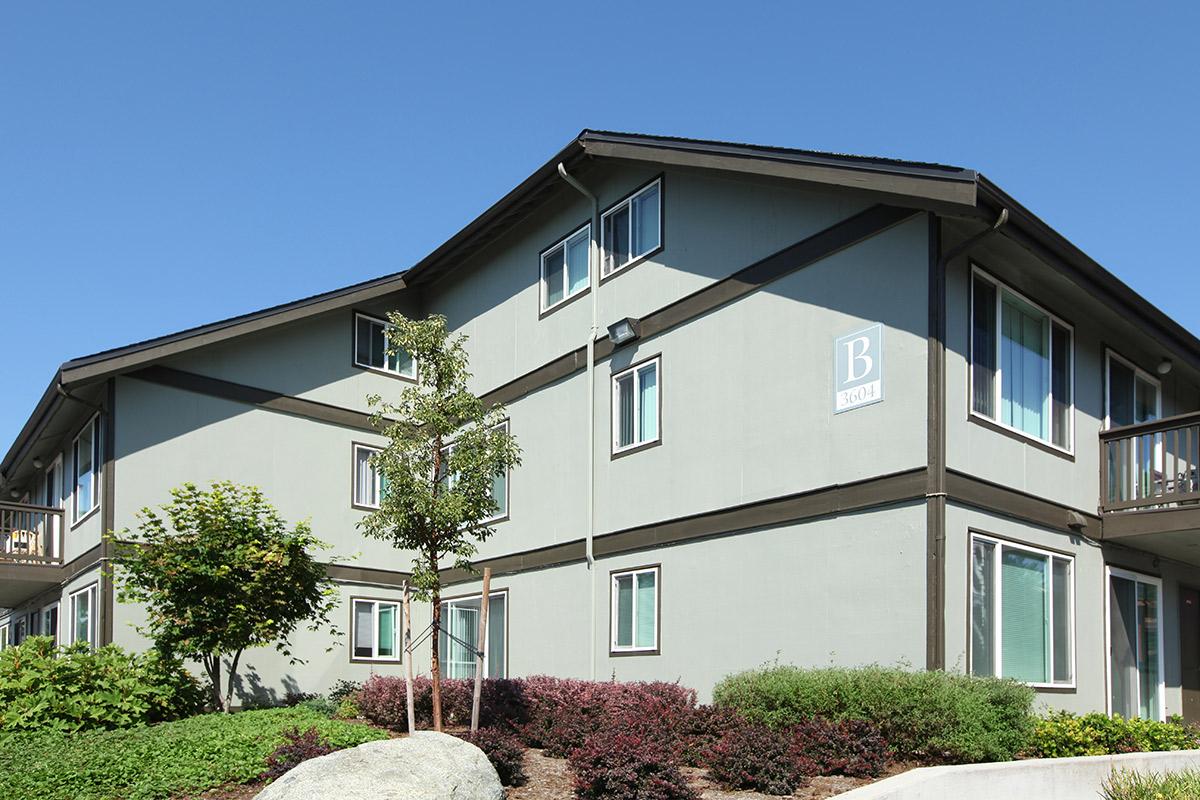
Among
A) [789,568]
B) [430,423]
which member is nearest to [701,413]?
[789,568]

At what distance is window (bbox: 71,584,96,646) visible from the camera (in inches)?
759

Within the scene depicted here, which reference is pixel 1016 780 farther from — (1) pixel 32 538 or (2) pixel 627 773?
(1) pixel 32 538

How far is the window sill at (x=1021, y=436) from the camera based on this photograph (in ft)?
42.8

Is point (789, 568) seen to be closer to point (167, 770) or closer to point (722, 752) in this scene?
point (722, 752)

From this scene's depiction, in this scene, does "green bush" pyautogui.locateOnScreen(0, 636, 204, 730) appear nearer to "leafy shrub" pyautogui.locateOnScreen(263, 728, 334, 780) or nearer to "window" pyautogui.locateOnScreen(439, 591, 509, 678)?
"leafy shrub" pyautogui.locateOnScreen(263, 728, 334, 780)

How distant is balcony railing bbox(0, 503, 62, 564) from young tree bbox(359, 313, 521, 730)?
1125 centimetres

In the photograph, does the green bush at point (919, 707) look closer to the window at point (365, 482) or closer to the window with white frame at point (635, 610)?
the window with white frame at point (635, 610)

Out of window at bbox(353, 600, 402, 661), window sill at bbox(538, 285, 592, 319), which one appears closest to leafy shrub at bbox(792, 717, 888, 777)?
window sill at bbox(538, 285, 592, 319)

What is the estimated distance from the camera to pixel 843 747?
11062 mm

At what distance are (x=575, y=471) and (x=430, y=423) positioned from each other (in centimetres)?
542

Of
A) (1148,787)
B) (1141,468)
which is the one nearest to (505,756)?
(1148,787)

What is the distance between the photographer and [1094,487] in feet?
49.4

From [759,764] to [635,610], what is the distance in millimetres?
6267

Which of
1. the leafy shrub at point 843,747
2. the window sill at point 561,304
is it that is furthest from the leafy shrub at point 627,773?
the window sill at point 561,304
